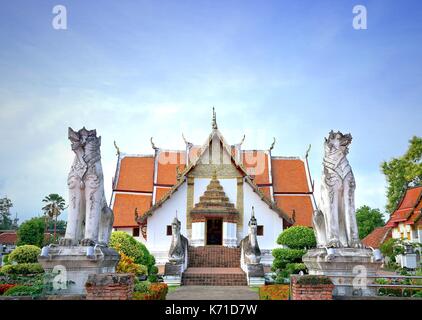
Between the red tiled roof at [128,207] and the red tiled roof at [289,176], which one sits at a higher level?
the red tiled roof at [289,176]

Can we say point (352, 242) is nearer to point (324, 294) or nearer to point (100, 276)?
point (324, 294)

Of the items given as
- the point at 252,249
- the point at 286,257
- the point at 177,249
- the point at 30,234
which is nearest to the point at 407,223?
the point at 286,257

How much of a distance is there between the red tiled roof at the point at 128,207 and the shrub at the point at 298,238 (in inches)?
332

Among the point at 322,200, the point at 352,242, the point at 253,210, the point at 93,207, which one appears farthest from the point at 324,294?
the point at 253,210

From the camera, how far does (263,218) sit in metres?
21.2

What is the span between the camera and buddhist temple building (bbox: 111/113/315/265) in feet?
67.8

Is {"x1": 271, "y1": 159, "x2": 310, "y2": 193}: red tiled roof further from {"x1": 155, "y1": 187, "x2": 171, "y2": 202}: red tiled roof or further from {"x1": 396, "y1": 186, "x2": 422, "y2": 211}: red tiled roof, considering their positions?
{"x1": 396, "y1": 186, "x2": 422, "y2": 211}: red tiled roof

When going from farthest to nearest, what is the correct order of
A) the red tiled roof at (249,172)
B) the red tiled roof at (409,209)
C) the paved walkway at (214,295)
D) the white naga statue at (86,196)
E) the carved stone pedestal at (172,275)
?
the red tiled roof at (409,209) < the red tiled roof at (249,172) < the carved stone pedestal at (172,275) < the paved walkway at (214,295) < the white naga statue at (86,196)

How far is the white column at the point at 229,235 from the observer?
20094mm

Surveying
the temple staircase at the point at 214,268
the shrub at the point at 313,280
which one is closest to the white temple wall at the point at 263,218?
the temple staircase at the point at 214,268

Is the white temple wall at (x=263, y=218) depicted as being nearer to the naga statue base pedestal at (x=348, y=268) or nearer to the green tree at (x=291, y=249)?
the green tree at (x=291, y=249)

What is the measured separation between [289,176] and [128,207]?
9.36 m

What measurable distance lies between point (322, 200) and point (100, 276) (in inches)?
160
